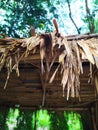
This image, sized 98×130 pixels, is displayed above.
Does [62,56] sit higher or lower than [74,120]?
higher

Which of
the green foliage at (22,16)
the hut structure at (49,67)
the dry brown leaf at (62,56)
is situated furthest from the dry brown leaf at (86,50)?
the green foliage at (22,16)

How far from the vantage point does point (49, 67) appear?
267cm

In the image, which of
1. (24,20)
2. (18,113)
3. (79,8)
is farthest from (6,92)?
(79,8)

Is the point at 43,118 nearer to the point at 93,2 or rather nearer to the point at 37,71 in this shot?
the point at 37,71

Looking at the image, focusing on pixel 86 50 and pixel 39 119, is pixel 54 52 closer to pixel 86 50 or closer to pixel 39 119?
pixel 86 50

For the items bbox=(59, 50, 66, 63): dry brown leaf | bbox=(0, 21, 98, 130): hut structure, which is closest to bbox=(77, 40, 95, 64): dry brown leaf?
bbox=(0, 21, 98, 130): hut structure

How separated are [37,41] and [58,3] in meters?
6.40

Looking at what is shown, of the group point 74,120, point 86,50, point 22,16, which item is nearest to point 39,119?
point 74,120

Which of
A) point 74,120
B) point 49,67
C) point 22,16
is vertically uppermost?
point 22,16

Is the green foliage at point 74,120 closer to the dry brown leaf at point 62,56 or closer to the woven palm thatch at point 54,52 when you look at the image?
the woven palm thatch at point 54,52

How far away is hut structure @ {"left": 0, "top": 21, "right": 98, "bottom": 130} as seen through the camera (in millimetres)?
2453

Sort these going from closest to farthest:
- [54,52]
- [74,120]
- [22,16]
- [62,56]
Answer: [62,56] → [54,52] → [74,120] → [22,16]

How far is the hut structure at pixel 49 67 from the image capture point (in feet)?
8.05

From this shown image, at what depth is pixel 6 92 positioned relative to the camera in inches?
142
